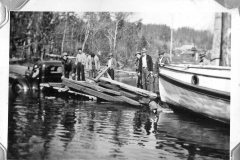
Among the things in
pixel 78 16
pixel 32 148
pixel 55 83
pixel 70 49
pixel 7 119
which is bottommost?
pixel 32 148

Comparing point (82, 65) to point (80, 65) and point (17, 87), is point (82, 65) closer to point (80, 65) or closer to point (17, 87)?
point (80, 65)

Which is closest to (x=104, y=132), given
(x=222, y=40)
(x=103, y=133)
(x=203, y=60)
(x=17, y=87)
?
(x=103, y=133)

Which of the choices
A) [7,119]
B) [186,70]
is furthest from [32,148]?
[186,70]

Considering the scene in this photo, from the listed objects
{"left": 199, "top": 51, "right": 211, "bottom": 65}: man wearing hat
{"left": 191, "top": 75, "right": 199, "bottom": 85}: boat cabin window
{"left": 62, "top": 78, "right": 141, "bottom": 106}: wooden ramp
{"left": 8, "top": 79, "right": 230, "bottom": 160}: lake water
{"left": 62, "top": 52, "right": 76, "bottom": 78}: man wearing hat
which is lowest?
{"left": 8, "top": 79, "right": 230, "bottom": 160}: lake water

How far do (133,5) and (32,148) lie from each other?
1524 millimetres

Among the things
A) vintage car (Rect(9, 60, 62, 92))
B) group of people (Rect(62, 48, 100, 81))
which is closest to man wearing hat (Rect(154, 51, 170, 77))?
group of people (Rect(62, 48, 100, 81))

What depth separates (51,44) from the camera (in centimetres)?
322

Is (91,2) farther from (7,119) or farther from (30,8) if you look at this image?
(7,119)

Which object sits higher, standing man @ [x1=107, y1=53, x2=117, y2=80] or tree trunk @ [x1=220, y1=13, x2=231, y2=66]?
tree trunk @ [x1=220, y1=13, x2=231, y2=66]

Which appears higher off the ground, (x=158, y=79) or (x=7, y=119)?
(x=158, y=79)

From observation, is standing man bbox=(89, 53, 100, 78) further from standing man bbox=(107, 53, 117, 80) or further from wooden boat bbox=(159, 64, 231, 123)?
wooden boat bbox=(159, 64, 231, 123)

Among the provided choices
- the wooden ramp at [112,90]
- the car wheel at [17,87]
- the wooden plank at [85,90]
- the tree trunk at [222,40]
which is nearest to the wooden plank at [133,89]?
the wooden ramp at [112,90]

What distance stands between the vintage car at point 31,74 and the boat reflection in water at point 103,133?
10 cm

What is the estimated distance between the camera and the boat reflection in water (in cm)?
304
